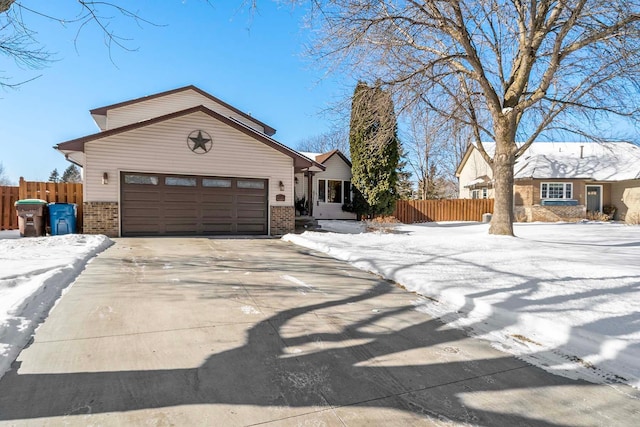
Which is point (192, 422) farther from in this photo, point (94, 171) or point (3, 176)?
point (3, 176)

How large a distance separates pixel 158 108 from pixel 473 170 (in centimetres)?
2411

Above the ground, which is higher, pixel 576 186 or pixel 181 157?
pixel 181 157

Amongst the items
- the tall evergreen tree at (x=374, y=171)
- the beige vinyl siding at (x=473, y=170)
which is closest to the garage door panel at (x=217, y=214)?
the tall evergreen tree at (x=374, y=171)

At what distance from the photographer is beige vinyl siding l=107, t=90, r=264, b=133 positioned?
14.7 metres

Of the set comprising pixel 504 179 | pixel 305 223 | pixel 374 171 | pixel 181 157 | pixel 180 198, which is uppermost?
pixel 374 171

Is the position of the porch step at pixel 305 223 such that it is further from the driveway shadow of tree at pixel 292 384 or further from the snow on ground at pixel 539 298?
the driveway shadow of tree at pixel 292 384

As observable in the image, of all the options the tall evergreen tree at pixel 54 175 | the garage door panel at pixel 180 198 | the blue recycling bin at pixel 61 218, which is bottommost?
the blue recycling bin at pixel 61 218

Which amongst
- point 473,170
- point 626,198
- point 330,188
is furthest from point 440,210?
point 626,198

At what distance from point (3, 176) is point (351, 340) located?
94628 mm

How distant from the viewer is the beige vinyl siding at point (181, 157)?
422 inches

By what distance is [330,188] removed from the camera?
20.3m

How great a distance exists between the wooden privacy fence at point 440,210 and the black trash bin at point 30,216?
17.0 m

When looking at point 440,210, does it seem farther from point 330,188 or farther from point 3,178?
point 3,178

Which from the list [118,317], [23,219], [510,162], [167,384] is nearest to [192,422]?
[167,384]
